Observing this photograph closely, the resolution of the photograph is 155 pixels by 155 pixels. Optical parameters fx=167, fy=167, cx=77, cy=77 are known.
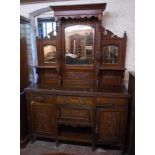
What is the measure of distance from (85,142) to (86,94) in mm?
729

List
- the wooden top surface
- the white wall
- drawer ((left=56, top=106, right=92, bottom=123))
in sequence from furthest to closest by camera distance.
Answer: the white wall → drawer ((left=56, top=106, right=92, bottom=123)) → the wooden top surface

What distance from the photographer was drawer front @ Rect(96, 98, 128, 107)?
2025 mm

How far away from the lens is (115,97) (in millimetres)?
2016

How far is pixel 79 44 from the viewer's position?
2.35 m

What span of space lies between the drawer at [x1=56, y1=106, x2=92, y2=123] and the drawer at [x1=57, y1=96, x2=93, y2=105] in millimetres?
80

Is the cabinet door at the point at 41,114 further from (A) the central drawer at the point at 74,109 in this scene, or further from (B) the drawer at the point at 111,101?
(B) the drawer at the point at 111,101

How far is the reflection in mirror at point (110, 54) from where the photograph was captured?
7.47ft

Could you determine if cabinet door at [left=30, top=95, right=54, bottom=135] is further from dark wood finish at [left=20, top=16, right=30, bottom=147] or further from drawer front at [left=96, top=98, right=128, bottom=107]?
drawer front at [left=96, top=98, right=128, bottom=107]

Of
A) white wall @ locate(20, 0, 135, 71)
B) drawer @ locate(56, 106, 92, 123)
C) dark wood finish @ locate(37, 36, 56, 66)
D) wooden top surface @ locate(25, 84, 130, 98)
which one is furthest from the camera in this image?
dark wood finish @ locate(37, 36, 56, 66)

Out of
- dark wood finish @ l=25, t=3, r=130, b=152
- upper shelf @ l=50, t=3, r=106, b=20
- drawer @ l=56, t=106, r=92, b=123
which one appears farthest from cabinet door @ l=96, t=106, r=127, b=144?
upper shelf @ l=50, t=3, r=106, b=20

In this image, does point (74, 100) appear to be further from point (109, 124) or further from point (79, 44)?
point (79, 44)

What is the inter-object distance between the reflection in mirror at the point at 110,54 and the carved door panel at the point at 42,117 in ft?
3.27
